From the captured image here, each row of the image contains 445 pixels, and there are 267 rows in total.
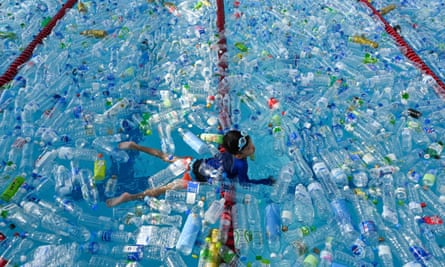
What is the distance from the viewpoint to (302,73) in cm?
574

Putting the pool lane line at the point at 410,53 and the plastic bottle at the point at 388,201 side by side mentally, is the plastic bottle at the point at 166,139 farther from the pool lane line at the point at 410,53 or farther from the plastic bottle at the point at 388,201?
the pool lane line at the point at 410,53

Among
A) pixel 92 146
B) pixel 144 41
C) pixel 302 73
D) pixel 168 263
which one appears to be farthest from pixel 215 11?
pixel 168 263

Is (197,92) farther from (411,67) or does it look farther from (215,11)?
(411,67)

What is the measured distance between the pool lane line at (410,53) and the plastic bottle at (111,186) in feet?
15.0

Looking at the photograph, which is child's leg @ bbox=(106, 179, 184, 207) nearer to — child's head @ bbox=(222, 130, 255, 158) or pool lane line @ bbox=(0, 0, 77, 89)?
child's head @ bbox=(222, 130, 255, 158)

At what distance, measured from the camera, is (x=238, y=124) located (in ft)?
16.4

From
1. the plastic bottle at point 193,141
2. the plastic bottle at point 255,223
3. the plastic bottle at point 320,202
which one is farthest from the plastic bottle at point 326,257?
the plastic bottle at point 193,141

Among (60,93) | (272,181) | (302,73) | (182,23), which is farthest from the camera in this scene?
(182,23)

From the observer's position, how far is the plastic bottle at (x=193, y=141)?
185 inches

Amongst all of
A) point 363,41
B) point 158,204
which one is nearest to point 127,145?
point 158,204

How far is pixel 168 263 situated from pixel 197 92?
2.52 metres

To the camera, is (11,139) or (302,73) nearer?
(11,139)

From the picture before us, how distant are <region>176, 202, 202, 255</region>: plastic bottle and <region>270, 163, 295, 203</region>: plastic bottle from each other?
884mm

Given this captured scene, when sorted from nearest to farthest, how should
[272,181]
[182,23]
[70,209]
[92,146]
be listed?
[70,209]
[272,181]
[92,146]
[182,23]
